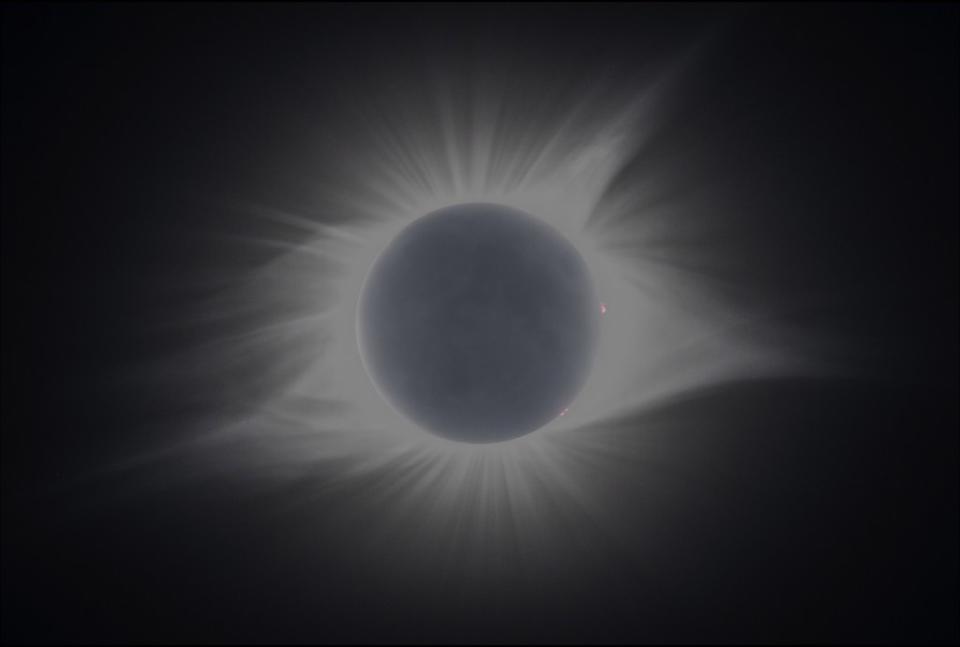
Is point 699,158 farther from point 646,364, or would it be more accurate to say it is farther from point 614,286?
point 646,364

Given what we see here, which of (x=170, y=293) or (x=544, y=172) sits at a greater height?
(x=544, y=172)

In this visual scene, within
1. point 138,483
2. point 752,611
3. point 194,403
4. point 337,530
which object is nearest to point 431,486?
point 337,530

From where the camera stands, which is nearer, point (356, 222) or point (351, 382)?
point (356, 222)
